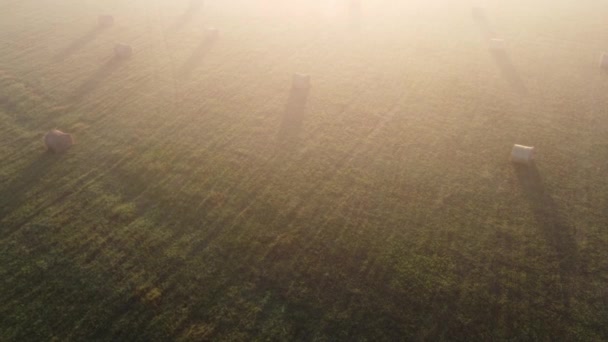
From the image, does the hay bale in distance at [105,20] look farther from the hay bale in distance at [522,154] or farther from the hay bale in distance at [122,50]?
the hay bale in distance at [522,154]

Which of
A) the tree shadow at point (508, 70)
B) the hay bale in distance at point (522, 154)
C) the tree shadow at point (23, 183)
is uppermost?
the hay bale in distance at point (522, 154)

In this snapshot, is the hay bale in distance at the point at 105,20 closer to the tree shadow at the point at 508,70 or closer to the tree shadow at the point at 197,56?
the tree shadow at the point at 197,56

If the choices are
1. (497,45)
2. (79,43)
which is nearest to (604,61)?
(497,45)

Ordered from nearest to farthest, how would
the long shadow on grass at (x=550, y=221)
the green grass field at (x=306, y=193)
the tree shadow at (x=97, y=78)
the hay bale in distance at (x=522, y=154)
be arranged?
1. the green grass field at (x=306, y=193)
2. the long shadow on grass at (x=550, y=221)
3. the hay bale in distance at (x=522, y=154)
4. the tree shadow at (x=97, y=78)

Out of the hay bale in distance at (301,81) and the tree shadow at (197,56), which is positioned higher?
the hay bale in distance at (301,81)

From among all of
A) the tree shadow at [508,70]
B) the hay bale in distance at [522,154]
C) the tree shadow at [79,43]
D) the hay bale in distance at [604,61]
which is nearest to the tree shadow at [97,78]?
the tree shadow at [79,43]

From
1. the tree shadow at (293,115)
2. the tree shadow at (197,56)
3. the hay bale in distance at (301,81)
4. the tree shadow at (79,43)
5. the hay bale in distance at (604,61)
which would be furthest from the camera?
the tree shadow at (79,43)

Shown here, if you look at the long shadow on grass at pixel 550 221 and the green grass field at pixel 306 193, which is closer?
the green grass field at pixel 306 193
